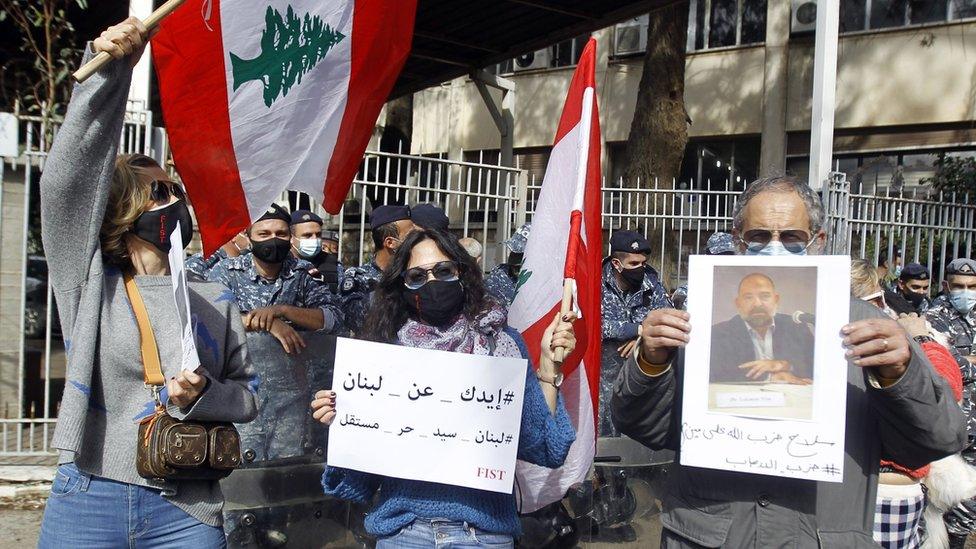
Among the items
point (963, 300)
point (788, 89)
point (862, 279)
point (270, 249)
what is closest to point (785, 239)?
point (862, 279)

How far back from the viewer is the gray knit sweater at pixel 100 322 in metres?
2.47

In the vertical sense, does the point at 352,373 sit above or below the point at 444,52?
below

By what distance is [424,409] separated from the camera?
113 inches

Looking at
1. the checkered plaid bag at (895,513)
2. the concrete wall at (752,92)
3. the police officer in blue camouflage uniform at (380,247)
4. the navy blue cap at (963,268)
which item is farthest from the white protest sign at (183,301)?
the concrete wall at (752,92)

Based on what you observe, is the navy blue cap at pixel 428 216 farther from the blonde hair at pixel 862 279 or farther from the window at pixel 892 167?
the window at pixel 892 167

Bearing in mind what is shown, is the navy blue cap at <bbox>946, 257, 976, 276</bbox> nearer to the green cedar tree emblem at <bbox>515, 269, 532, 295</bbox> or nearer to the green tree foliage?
the green cedar tree emblem at <bbox>515, 269, 532, 295</bbox>

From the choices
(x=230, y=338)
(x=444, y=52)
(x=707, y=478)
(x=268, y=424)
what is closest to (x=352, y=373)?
(x=230, y=338)

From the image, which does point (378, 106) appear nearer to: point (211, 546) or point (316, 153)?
point (316, 153)

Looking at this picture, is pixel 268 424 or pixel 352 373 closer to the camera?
pixel 352 373

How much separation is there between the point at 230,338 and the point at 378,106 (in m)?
1.60

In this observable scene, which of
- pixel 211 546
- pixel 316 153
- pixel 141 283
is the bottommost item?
pixel 211 546

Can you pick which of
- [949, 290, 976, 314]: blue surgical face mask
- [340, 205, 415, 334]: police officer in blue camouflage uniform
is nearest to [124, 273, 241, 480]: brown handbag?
[340, 205, 415, 334]: police officer in blue camouflage uniform

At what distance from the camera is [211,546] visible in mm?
2721

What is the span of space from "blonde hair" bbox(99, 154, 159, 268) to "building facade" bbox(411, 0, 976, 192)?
47.4 feet
